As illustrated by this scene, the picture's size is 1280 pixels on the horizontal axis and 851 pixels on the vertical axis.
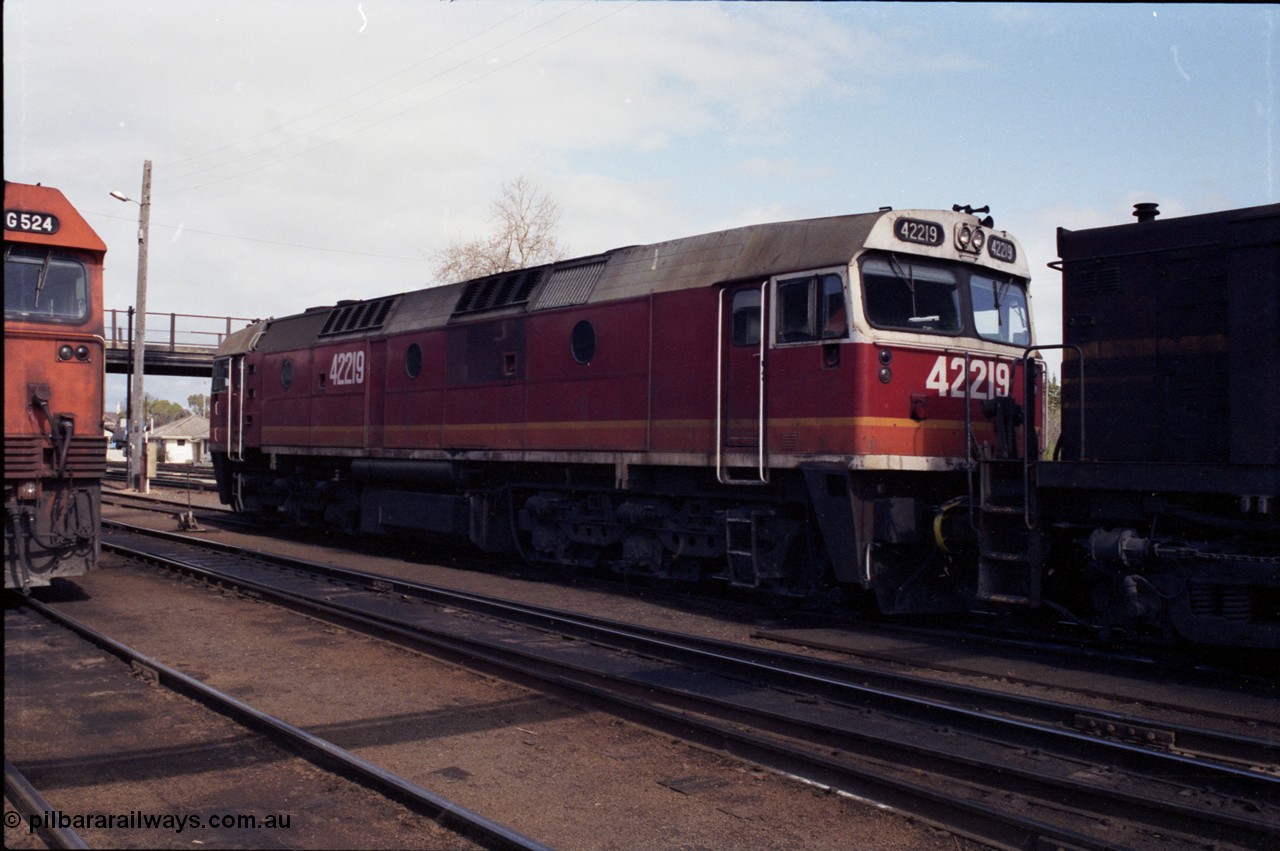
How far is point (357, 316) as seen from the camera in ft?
59.2

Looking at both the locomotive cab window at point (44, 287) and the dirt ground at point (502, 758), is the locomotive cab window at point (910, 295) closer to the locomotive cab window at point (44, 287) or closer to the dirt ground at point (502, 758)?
the dirt ground at point (502, 758)

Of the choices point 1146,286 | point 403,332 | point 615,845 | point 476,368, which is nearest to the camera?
point 615,845

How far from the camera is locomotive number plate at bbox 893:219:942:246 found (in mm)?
10180

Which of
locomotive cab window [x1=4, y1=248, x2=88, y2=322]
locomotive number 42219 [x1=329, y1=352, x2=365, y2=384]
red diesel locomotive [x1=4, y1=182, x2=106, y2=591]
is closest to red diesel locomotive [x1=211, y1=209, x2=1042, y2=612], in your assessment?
locomotive number 42219 [x1=329, y1=352, x2=365, y2=384]

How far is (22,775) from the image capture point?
5711 mm

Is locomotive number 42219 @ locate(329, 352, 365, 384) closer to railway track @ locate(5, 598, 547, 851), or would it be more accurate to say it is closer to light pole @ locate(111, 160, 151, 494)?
railway track @ locate(5, 598, 547, 851)

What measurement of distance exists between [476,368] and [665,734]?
29.6ft

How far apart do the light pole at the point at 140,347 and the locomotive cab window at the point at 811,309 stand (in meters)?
26.5

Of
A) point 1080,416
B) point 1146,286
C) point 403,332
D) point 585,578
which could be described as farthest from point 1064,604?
point 403,332

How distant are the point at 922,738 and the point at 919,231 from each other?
18.6 feet

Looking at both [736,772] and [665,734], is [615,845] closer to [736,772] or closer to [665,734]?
[736,772]

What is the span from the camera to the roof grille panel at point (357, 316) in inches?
685

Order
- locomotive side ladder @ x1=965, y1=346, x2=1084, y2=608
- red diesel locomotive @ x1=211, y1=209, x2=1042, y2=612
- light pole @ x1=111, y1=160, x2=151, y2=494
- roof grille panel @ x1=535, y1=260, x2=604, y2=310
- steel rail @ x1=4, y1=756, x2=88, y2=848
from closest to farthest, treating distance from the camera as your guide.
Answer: steel rail @ x1=4, y1=756, x2=88, y2=848 < locomotive side ladder @ x1=965, y1=346, x2=1084, y2=608 < red diesel locomotive @ x1=211, y1=209, x2=1042, y2=612 < roof grille panel @ x1=535, y1=260, x2=604, y2=310 < light pole @ x1=111, y1=160, x2=151, y2=494

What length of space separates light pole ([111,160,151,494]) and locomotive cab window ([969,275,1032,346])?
2774cm
